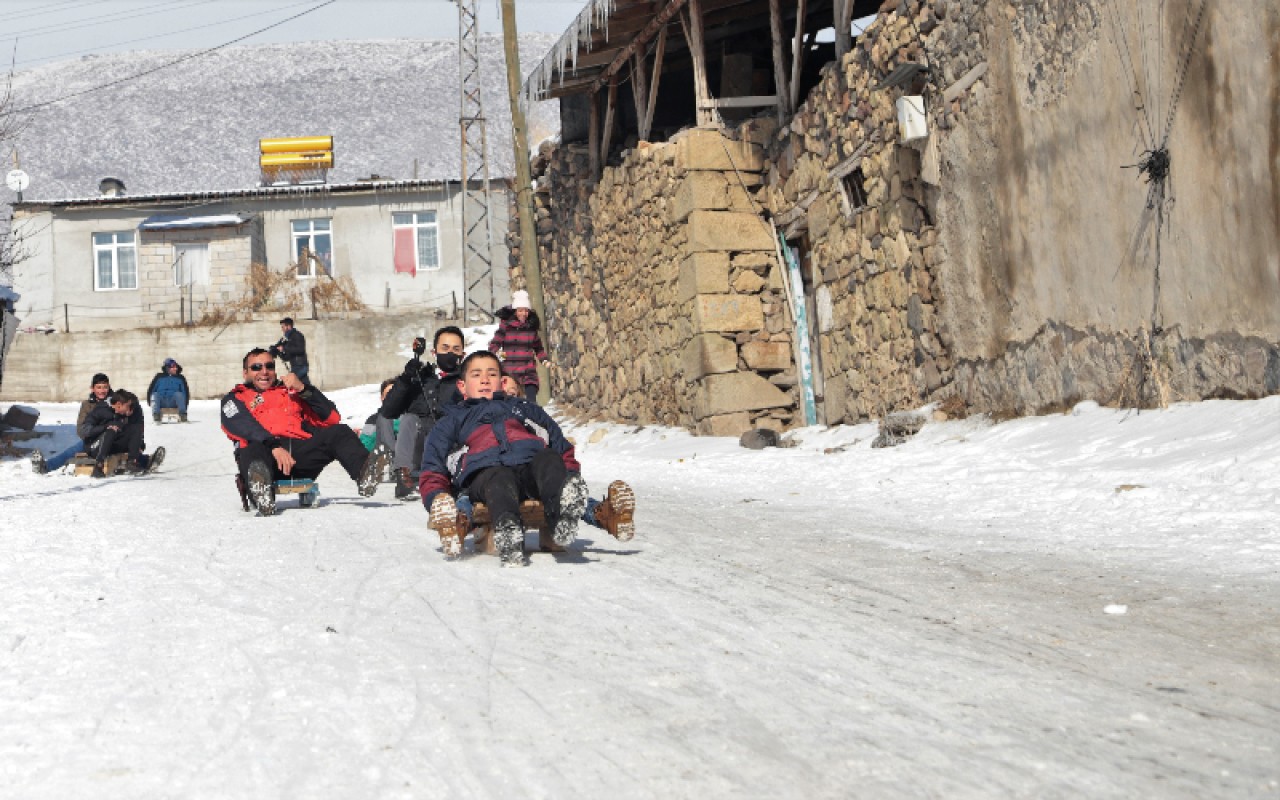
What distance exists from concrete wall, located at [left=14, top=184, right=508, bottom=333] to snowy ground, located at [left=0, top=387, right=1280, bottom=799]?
31.7 meters

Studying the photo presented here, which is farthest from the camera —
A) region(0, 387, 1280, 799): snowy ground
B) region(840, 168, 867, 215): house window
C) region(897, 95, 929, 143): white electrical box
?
region(840, 168, 867, 215): house window

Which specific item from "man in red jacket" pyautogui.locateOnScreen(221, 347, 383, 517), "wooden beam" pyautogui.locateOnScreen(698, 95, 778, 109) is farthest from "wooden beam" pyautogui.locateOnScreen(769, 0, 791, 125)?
"man in red jacket" pyautogui.locateOnScreen(221, 347, 383, 517)

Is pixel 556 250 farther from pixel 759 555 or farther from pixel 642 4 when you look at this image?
pixel 759 555

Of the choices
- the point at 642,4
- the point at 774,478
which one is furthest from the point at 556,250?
Answer: the point at 774,478

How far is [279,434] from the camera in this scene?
9.33 m

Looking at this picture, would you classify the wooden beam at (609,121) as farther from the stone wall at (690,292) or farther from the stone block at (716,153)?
the stone block at (716,153)

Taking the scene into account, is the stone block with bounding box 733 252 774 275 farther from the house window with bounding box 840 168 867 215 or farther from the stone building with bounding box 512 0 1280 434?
the house window with bounding box 840 168 867 215

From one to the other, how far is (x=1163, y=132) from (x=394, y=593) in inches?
196

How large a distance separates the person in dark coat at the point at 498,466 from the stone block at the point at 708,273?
741 centimetres

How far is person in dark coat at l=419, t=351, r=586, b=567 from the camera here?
A: 19.7 feet

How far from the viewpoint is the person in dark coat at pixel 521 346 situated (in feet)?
37.0

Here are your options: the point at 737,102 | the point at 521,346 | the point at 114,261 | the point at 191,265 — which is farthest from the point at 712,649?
the point at 114,261

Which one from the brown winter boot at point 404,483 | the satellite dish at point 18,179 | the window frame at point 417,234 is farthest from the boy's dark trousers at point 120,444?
the satellite dish at point 18,179

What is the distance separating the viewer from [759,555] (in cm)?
622
